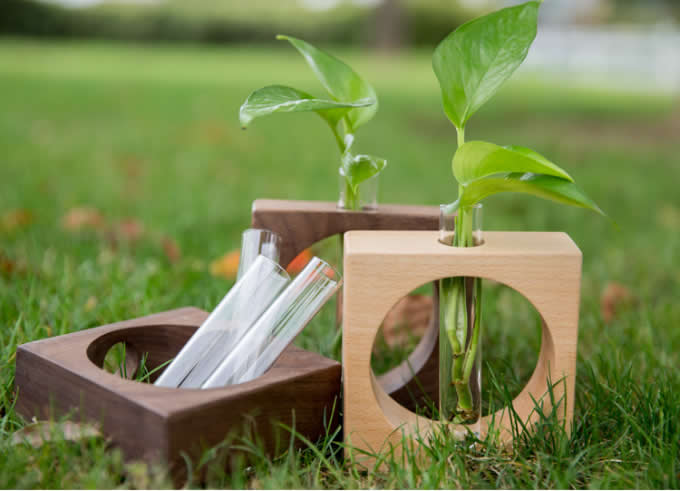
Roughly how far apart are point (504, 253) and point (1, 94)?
4.26 meters

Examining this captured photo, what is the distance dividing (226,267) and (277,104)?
839mm

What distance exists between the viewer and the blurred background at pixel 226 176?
4.59 feet

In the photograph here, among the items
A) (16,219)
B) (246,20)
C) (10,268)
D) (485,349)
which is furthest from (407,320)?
(246,20)

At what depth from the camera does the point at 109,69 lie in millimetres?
5844

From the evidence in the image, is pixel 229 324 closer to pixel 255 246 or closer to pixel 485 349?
pixel 255 246

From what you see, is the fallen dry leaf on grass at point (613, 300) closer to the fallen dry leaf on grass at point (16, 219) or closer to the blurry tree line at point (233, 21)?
the fallen dry leaf on grass at point (16, 219)

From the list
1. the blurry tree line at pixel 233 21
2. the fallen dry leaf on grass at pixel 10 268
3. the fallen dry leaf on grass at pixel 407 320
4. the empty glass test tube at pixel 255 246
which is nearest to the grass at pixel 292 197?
the fallen dry leaf on grass at pixel 10 268

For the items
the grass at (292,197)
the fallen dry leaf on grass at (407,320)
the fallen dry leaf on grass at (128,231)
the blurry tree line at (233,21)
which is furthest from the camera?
the blurry tree line at (233,21)

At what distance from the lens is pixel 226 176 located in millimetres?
2893

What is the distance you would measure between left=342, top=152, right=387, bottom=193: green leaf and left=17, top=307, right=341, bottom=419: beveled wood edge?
0.84 feet

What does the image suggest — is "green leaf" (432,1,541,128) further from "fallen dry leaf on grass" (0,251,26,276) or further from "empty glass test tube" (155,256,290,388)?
"fallen dry leaf on grass" (0,251,26,276)

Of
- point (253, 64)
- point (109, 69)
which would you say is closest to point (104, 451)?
point (109, 69)

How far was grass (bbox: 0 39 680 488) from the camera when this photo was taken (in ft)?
2.74

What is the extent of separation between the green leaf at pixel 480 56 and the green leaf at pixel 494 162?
68mm
